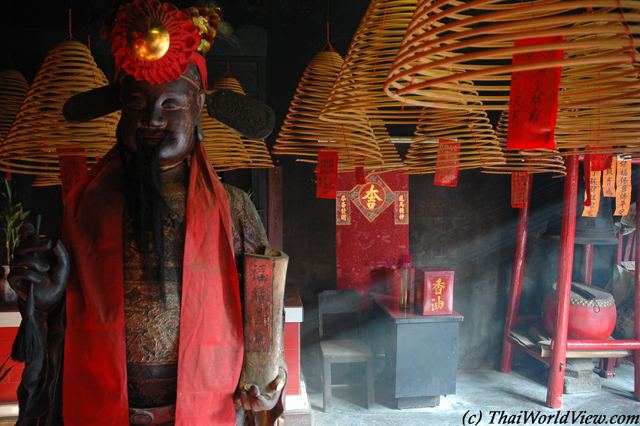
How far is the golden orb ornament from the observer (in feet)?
4.74

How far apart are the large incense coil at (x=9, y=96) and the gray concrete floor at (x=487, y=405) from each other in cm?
350

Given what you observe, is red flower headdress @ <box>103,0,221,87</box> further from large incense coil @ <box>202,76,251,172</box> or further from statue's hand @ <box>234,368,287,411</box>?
large incense coil @ <box>202,76,251,172</box>

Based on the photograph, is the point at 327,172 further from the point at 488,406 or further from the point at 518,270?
the point at 518,270

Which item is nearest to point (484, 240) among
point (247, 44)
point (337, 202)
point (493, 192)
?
point (493, 192)

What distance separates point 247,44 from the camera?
4277 mm

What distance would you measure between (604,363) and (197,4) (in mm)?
5512

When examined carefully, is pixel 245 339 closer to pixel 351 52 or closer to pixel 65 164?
pixel 351 52

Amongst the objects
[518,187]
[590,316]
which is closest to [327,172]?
[518,187]

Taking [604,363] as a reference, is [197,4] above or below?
above

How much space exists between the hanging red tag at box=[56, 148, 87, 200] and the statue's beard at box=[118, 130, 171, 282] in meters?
0.87

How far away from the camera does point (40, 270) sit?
1.38 metres

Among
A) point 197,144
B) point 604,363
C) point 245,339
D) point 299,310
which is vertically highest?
point 197,144

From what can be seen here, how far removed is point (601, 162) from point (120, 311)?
2466mm

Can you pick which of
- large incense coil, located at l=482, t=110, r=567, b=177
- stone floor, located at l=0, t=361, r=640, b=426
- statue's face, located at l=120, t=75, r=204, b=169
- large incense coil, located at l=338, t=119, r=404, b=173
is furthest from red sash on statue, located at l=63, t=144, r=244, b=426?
stone floor, located at l=0, t=361, r=640, b=426
